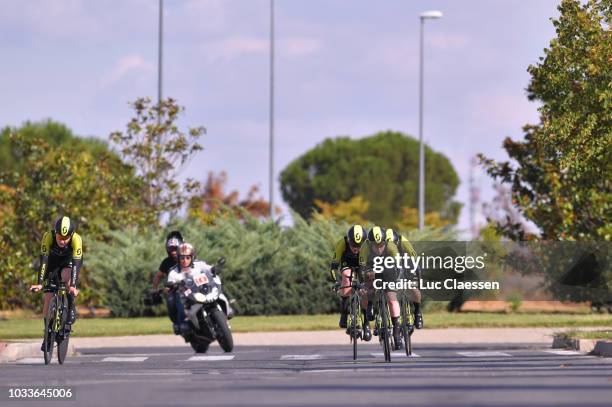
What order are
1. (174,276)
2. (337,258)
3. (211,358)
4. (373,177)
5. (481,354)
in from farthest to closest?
(373,177) → (481,354) → (211,358) → (337,258) → (174,276)

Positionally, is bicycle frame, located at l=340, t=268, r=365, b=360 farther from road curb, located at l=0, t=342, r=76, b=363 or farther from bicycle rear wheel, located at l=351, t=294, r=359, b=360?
road curb, located at l=0, t=342, r=76, b=363

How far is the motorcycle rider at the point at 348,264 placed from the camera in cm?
2178

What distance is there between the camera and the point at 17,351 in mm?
23797

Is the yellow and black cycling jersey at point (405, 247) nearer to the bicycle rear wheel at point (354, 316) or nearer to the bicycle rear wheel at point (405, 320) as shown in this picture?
the bicycle rear wheel at point (405, 320)

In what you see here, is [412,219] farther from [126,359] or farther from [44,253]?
[44,253]

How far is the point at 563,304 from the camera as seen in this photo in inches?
1828

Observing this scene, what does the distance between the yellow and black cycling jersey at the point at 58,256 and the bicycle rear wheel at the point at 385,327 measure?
4123 millimetres

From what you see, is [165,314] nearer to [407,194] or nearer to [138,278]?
[138,278]

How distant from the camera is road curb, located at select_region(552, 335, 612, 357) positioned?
23.3m

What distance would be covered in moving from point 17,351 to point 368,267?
19.1 feet

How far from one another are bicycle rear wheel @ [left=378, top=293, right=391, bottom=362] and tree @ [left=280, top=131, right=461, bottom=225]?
75.7 m

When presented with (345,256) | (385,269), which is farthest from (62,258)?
(385,269)

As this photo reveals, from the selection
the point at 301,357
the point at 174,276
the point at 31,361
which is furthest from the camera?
the point at 301,357

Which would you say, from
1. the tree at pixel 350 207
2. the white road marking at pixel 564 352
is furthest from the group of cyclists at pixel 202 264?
the tree at pixel 350 207
